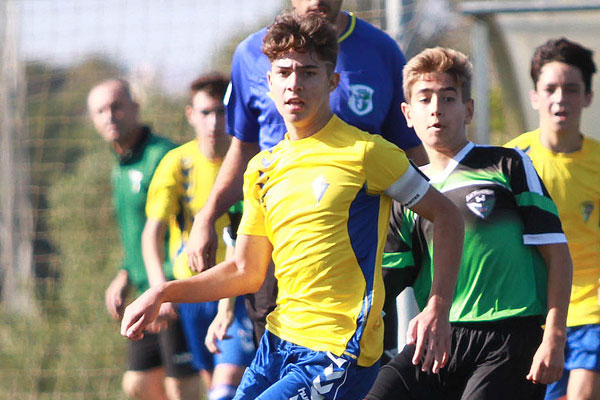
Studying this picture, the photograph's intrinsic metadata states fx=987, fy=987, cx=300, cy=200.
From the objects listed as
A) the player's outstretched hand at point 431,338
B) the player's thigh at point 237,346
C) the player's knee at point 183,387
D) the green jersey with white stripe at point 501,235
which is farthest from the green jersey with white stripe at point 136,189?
the player's outstretched hand at point 431,338

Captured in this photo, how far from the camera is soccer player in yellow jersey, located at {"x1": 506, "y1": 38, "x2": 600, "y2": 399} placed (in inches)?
175

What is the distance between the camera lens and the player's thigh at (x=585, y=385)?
173 inches

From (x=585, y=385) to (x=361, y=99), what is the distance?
1.67 meters

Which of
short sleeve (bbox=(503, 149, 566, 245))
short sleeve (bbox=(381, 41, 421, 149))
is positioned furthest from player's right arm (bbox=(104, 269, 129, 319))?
short sleeve (bbox=(503, 149, 566, 245))

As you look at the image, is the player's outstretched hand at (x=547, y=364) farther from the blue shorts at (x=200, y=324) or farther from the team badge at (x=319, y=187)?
the blue shorts at (x=200, y=324)

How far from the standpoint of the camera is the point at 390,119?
408 centimetres

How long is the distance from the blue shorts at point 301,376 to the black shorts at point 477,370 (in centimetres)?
24

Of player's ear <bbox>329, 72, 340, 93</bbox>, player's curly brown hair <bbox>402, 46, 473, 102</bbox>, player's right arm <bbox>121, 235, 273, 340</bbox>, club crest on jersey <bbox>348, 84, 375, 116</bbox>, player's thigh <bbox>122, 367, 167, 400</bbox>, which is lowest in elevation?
player's thigh <bbox>122, 367, 167, 400</bbox>

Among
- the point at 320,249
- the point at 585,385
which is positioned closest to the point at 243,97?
the point at 320,249

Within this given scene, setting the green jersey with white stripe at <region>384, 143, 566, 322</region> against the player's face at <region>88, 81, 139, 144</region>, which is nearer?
the green jersey with white stripe at <region>384, 143, 566, 322</region>

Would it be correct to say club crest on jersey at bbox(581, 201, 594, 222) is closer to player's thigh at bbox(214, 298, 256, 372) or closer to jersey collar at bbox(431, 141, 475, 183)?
jersey collar at bbox(431, 141, 475, 183)

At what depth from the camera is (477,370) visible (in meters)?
3.42

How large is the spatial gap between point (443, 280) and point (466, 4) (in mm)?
5656

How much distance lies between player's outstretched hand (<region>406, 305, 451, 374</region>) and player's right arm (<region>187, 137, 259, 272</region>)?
41.5 inches
